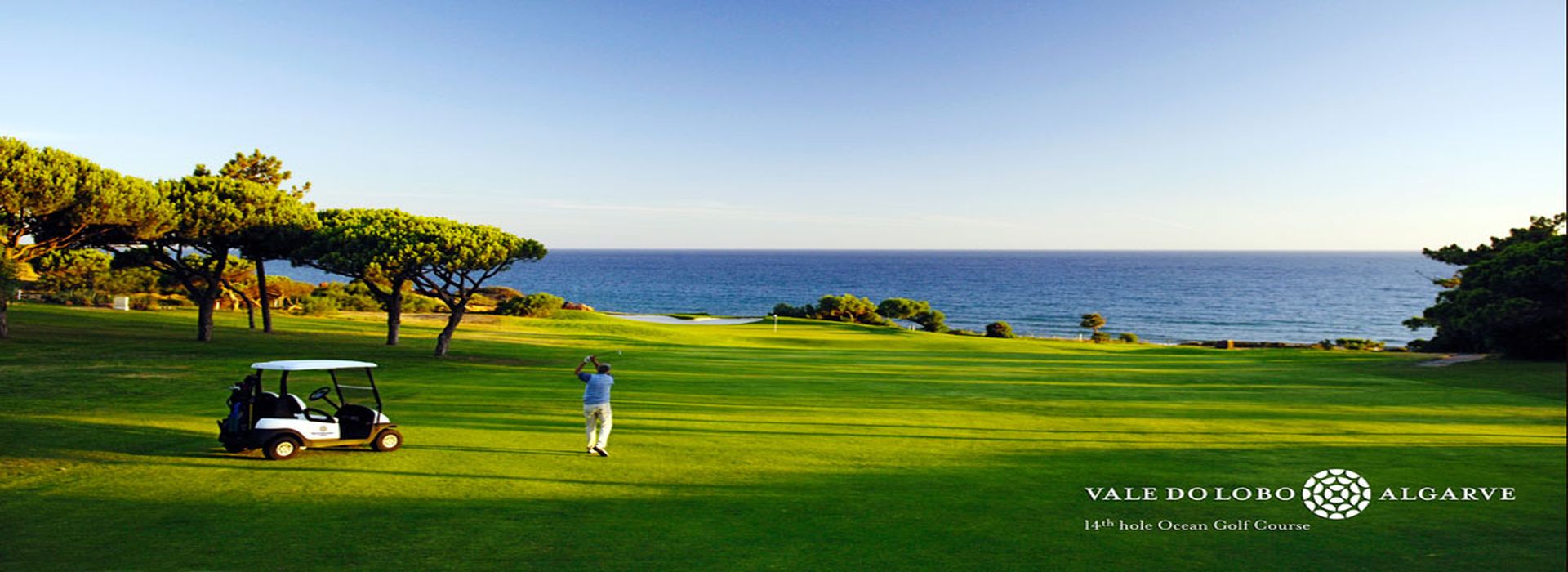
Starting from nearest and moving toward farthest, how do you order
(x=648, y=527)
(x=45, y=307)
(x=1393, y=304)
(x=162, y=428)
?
(x=648, y=527) < (x=162, y=428) < (x=45, y=307) < (x=1393, y=304)

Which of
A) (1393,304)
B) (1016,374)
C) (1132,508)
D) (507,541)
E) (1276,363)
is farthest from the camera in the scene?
(1393,304)

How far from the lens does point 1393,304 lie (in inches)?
5384

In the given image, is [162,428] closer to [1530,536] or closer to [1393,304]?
[1530,536]

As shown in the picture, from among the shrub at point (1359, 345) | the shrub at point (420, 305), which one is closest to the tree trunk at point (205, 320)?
the shrub at point (420, 305)

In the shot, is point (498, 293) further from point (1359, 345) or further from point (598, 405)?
point (1359, 345)

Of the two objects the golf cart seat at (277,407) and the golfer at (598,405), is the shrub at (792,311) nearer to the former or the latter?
the golfer at (598,405)

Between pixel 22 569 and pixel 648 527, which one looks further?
pixel 648 527

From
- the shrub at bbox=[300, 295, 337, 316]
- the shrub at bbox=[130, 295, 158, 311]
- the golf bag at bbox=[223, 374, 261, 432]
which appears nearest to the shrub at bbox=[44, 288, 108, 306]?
the shrub at bbox=[130, 295, 158, 311]

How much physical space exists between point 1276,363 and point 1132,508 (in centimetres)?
3030

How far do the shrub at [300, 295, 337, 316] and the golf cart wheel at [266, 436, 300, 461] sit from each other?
1916 inches

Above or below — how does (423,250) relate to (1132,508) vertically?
above

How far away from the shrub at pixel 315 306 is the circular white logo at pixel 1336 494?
2374 inches

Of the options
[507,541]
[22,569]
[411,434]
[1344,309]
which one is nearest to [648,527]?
[507,541]

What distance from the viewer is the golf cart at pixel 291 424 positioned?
13258mm
